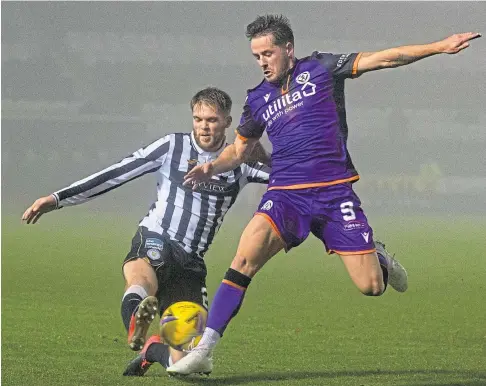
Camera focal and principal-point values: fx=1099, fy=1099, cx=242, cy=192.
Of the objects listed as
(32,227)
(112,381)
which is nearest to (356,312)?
(112,381)

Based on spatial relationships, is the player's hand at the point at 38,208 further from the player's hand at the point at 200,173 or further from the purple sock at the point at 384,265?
the purple sock at the point at 384,265

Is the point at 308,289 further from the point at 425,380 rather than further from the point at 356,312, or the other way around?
the point at 425,380

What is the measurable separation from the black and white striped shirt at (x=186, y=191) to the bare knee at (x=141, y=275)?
0.29m

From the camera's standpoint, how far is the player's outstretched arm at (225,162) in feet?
21.3

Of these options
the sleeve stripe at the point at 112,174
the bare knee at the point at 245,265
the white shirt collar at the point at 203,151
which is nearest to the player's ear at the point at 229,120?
the white shirt collar at the point at 203,151

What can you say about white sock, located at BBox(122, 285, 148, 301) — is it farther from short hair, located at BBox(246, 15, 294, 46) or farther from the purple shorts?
short hair, located at BBox(246, 15, 294, 46)

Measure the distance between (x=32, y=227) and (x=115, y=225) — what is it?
2.51 metres

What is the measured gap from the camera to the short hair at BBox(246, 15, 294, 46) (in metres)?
6.18

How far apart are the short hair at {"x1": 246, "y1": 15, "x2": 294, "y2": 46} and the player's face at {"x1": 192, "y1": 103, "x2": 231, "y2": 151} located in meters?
0.77

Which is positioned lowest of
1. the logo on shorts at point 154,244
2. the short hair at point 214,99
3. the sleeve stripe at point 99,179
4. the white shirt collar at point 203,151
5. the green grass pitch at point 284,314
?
the green grass pitch at point 284,314

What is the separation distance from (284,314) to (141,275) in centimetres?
333

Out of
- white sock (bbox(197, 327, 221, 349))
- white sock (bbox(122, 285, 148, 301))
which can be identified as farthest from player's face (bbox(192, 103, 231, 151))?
white sock (bbox(197, 327, 221, 349))

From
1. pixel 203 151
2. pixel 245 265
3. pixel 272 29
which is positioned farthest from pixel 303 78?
pixel 245 265

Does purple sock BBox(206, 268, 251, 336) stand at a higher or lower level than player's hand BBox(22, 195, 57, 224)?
lower
